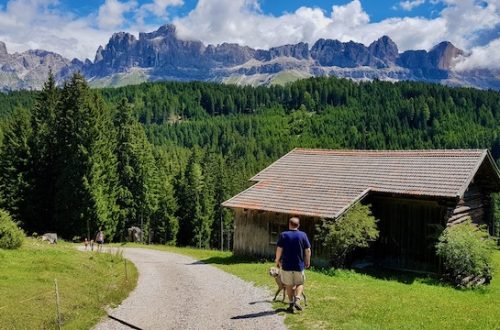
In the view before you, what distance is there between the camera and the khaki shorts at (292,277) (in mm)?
13336

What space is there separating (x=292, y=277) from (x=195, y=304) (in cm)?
475

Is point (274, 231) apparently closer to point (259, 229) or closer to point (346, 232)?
point (259, 229)

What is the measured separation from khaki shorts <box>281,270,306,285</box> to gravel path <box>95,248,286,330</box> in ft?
4.03

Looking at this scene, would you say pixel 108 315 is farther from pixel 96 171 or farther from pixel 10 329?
pixel 96 171

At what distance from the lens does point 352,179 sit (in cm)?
2928

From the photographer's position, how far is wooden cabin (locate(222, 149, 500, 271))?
26188 mm

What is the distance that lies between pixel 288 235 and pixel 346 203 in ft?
44.7

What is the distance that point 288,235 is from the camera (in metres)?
13.2

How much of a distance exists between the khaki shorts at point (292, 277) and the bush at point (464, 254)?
1420cm

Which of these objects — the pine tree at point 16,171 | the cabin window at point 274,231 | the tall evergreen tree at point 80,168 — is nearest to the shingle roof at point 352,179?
the cabin window at point 274,231

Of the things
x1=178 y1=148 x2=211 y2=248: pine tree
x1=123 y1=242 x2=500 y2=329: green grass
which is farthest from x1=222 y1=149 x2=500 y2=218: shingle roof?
x1=178 y1=148 x2=211 y2=248: pine tree

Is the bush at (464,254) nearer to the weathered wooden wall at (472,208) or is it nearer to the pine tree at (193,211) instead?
the weathered wooden wall at (472,208)

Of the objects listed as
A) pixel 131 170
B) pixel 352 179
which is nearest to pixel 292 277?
pixel 352 179

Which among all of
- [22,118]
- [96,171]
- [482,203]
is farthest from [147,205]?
[482,203]
